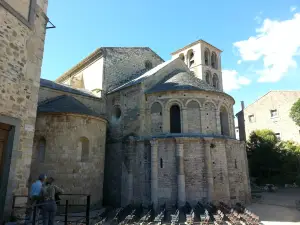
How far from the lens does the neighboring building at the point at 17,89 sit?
21.5 ft

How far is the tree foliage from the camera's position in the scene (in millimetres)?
24969

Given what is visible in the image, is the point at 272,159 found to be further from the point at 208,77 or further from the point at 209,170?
the point at 209,170

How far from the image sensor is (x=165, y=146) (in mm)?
13680

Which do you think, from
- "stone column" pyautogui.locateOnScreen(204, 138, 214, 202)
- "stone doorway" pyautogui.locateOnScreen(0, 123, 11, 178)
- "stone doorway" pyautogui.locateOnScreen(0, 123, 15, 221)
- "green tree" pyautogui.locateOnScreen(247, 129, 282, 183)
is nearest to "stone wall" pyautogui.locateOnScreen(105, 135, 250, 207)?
"stone column" pyautogui.locateOnScreen(204, 138, 214, 202)

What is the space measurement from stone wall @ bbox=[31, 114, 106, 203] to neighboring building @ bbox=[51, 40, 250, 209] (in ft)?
0.18

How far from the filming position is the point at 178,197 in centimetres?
1272

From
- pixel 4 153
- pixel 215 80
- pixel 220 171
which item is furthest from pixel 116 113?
pixel 215 80

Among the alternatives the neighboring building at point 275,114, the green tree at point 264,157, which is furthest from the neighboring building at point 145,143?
the neighboring building at point 275,114

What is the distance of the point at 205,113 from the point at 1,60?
427 inches

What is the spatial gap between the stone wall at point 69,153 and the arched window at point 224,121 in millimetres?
7941

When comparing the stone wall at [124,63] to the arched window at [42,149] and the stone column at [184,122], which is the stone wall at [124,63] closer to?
the stone column at [184,122]

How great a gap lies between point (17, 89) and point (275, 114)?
2986 cm

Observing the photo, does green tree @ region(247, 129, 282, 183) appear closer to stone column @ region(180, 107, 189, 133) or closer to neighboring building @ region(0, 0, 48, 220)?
stone column @ region(180, 107, 189, 133)

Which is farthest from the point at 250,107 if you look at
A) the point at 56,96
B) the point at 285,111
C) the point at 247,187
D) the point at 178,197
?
the point at 56,96
